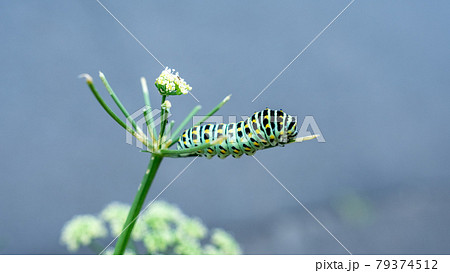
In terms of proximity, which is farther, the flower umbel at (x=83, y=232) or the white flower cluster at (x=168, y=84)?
the flower umbel at (x=83, y=232)

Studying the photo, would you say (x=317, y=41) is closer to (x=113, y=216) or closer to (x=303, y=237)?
(x=303, y=237)

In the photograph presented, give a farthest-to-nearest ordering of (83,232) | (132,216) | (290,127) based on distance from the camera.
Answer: (83,232)
(290,127)
(132,216)

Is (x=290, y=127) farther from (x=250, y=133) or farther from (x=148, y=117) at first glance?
(x=148, y=117)

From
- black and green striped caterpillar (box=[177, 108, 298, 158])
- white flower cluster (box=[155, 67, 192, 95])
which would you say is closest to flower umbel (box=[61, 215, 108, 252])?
black and green striped caterpillar (box=[177, 108, 298, 158])

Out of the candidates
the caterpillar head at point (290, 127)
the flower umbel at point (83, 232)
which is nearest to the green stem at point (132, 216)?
the caterpillar head at point (290, 127)

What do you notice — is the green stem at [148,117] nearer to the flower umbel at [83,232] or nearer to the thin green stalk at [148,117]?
the thin green stalk at [148,117]

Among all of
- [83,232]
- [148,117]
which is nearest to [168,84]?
[148,117]

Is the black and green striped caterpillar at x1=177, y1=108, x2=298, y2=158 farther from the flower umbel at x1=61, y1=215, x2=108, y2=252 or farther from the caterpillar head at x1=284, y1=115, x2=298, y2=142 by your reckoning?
the flower umbel at x1=61, y1=215, x2=108, y2=252

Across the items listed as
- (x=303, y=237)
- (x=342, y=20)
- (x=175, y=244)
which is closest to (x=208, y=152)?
(x=175, y=244)

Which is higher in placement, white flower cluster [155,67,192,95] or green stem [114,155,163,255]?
white flower cluster [155,67,192,95]
